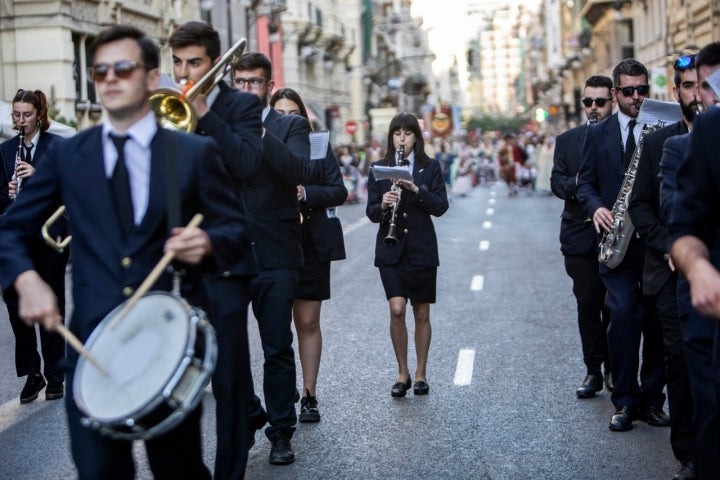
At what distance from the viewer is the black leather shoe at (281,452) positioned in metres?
7.31

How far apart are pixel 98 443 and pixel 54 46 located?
29740 mm

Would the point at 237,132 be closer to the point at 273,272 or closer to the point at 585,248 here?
the point at 273,272

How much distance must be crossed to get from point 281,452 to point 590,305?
2.79m

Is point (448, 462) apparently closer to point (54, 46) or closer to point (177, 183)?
point (177, 183)

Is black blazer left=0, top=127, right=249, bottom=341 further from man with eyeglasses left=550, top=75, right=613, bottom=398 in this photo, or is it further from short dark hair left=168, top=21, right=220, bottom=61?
man with eyeglasses left=550, top=75, right=613, bottom=398

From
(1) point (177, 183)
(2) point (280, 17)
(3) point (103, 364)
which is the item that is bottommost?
(3) point (103, 364)

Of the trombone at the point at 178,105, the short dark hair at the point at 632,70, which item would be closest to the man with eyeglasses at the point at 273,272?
the trombone at the point at 178,105

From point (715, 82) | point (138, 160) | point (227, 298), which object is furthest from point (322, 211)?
point (138, 160)

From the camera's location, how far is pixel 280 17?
212 ft

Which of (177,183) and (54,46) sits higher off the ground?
(54,46)

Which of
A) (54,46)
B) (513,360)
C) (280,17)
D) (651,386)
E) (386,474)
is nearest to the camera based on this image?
(386,474)

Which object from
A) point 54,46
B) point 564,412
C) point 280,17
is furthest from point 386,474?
point 280,17

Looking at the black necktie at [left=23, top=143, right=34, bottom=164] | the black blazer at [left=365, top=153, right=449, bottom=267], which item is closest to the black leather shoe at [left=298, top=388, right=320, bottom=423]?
the black blazer at [left=365, top=153, right=449, bottom=267]

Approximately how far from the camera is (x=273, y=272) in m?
7.51
